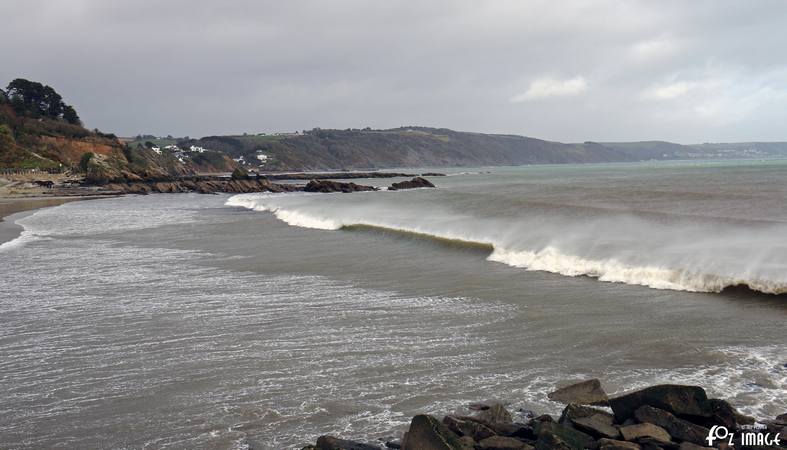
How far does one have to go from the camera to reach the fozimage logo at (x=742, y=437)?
586cm

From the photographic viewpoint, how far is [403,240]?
81.5 ft

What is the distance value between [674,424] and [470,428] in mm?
2018

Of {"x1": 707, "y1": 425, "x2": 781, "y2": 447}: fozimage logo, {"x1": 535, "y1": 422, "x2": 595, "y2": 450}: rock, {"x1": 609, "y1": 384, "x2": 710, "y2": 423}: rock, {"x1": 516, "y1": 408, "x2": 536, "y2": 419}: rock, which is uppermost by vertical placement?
{"x1": 609, "y1": 384, "x2": 710, "y2": 423}: rock

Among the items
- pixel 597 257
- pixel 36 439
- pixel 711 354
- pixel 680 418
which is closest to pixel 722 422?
pixel 680 418

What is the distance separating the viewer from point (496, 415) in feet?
21.3

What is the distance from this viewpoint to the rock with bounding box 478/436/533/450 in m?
5.77

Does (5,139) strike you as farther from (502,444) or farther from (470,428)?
(502,444)

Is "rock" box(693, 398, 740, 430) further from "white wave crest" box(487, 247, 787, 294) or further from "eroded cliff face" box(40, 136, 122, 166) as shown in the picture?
"eroded cliff face" box(40, 136, 122, 166)

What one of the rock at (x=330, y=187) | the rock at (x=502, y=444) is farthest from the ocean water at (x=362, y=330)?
the rock at (x=330, y=187)

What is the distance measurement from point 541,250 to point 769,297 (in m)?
7.10

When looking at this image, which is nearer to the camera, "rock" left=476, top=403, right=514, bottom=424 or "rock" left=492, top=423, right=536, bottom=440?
"rock" left=492, top=423, right=536, bottom=440

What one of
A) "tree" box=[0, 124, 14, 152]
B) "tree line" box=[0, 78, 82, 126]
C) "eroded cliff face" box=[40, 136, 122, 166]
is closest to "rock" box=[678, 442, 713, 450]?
"tree" box=[0, 124, 14, 152]

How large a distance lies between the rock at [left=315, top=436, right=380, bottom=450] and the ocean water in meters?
0.41

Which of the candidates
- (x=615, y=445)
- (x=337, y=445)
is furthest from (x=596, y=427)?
(x=337, y=445)
